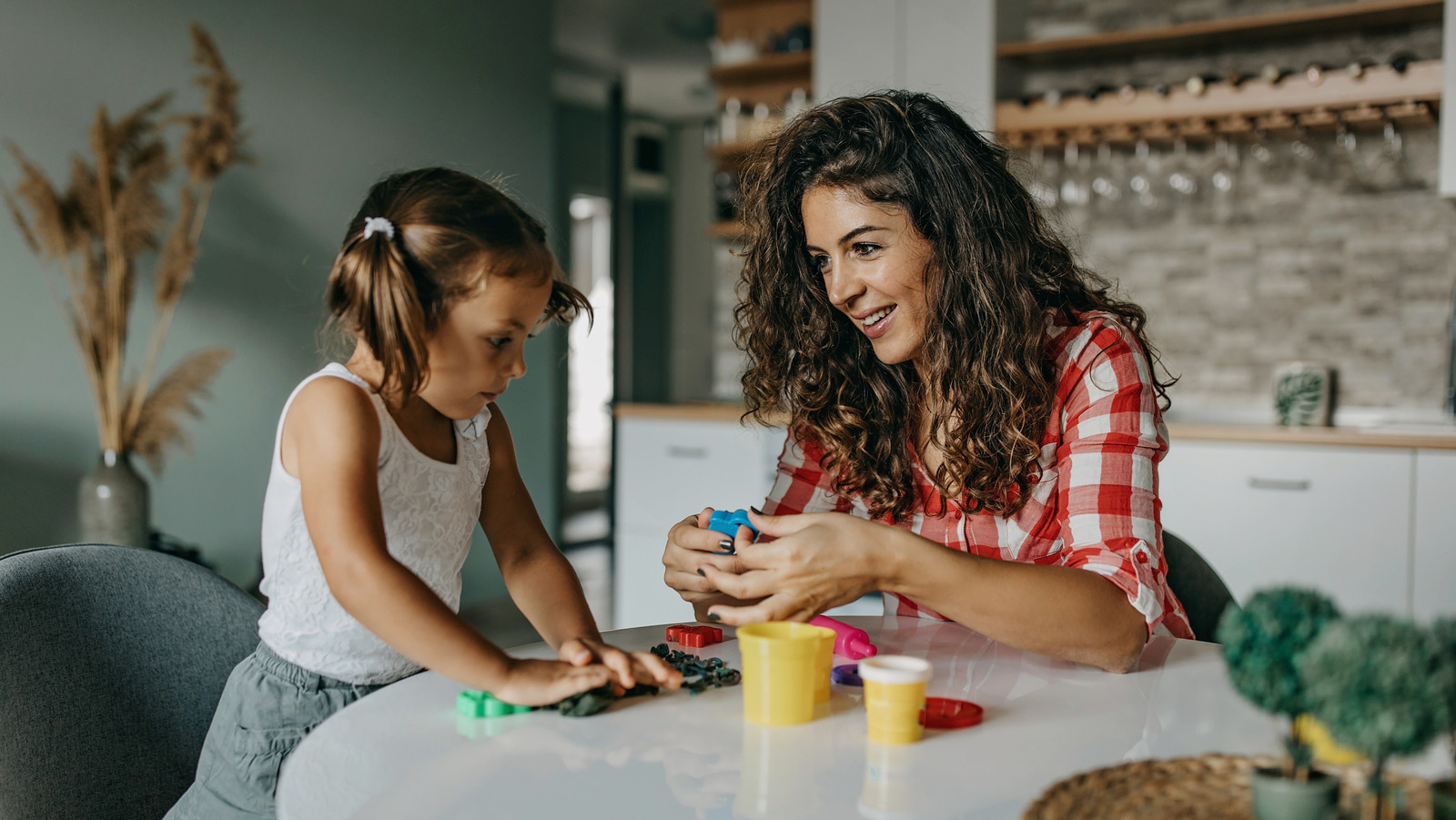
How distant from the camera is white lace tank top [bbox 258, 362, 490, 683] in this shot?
1049 mm

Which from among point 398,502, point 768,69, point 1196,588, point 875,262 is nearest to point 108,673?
point 398,502

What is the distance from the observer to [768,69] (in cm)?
379

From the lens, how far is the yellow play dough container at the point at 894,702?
789 mm

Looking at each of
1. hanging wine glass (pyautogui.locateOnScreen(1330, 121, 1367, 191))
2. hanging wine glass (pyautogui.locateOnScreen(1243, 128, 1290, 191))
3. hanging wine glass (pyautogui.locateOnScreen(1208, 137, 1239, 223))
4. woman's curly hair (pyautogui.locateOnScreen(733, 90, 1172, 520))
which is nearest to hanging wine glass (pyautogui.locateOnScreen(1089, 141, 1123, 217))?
hanging wine glass (pyautogui.locateOnScreen(1208, 137, 1239, 223))

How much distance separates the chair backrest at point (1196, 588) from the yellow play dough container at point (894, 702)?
0.69m

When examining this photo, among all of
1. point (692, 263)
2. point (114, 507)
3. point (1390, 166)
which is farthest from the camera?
point (692, 263)

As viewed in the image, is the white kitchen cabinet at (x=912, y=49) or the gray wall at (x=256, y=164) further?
the white kitchen cabinet at (x=912, y=49)

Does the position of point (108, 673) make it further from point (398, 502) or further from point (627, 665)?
point (627, 665)

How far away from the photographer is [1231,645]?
0.55m

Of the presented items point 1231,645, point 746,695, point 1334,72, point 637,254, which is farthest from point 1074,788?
point 637,254

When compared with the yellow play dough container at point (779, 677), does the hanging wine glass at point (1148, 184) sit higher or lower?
higher

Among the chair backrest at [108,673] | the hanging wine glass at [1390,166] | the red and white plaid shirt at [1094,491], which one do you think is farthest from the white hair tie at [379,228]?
the hanging wine glass at [1390,166]

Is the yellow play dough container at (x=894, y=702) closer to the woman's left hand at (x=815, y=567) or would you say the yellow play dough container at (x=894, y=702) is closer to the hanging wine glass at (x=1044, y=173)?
the woman's left hand at (x=815, y=567)

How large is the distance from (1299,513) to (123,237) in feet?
10.7
